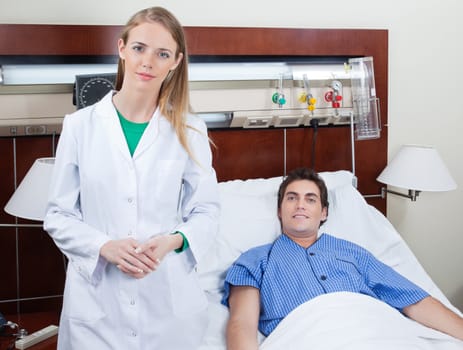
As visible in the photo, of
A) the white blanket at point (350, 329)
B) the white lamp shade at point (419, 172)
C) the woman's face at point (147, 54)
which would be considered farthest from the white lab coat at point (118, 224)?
the white lamp shade at point (419, 172)

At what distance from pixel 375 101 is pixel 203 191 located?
154 centimetres

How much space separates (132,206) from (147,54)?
0.39 meters

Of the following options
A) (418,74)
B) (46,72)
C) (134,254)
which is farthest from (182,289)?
(418,74)

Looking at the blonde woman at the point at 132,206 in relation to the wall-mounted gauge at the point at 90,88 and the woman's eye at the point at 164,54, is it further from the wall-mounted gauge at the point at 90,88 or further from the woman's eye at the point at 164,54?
the wall-mounted gauge at the point at 90,88

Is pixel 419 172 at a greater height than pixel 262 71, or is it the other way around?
pixel 262 71

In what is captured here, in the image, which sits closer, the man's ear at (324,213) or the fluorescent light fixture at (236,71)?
the man's ear at (324,213)

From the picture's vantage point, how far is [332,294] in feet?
5.87

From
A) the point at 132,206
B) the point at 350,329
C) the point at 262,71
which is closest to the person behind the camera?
the point at 132,206

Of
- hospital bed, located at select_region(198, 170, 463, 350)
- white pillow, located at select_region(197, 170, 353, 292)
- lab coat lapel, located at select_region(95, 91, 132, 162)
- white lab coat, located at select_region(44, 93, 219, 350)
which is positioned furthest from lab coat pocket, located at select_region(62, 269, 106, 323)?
white pillow, located at select_region(197, 170, 353, 292)

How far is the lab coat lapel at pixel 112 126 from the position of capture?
1.41 meters

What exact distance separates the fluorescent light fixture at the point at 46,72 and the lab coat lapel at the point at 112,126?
96 centimetres

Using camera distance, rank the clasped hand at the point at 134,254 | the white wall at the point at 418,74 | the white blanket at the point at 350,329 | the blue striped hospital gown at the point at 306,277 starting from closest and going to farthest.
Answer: the clasped hand at the point at 134,254
the white blanket at the point at 350,329
the blue striped hospital gown at the point at 306,277
the white wall at the point at 418,74

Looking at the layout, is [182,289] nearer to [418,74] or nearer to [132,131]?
[132,131]

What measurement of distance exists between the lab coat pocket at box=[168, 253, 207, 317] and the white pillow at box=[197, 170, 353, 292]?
62cm
